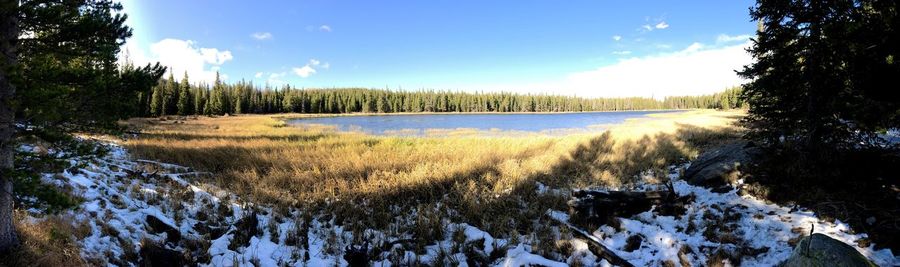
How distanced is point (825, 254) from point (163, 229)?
8.06 metres

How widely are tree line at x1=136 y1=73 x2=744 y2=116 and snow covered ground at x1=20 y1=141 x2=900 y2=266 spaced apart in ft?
169

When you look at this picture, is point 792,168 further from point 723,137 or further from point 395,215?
point 723,137

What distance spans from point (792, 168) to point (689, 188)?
1690 mm

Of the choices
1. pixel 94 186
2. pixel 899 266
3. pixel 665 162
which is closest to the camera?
pixel 899 266

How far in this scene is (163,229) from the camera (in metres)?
5.86

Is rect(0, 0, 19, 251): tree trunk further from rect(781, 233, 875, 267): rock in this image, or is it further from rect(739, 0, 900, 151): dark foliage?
rect(739, 0, 900, 151): dark foliage

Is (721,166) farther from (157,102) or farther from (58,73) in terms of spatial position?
(157,102)

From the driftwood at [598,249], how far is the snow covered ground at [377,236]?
4.1 inches

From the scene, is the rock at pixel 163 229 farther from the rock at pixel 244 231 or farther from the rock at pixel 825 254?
the rock at pixel 825 254

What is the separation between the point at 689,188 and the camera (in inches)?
320

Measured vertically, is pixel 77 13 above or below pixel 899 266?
above

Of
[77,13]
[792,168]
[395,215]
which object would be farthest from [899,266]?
[77,13]

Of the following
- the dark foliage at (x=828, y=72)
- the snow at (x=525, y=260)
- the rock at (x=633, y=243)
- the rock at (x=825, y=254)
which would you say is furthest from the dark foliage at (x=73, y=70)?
the dark foliage at (x=828, y=72)

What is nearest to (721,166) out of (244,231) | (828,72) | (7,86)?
(828,72)
